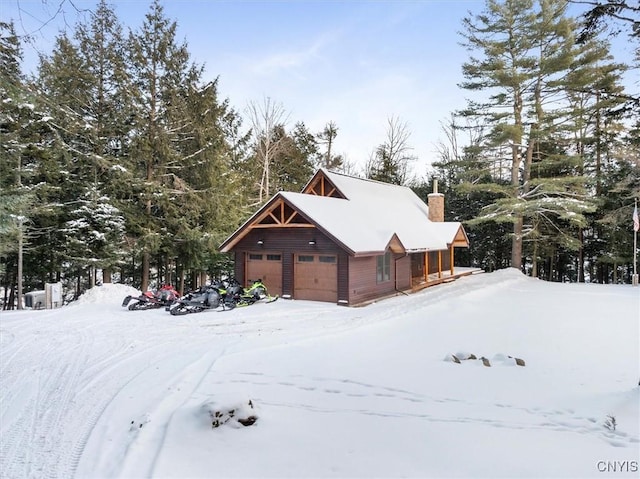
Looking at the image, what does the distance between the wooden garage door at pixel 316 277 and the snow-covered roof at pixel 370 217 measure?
1.24 meters

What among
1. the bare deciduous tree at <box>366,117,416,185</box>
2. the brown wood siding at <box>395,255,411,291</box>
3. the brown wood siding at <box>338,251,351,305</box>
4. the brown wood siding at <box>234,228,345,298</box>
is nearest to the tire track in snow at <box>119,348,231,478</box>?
the brown wood siding at <box>338,251,351,305</box>

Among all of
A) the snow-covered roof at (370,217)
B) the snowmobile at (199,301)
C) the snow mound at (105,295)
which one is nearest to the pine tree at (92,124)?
the snow mound at (105,295)

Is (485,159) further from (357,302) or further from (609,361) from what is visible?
(609,361)

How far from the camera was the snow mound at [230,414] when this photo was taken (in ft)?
14.3

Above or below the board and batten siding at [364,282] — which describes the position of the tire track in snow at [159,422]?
below

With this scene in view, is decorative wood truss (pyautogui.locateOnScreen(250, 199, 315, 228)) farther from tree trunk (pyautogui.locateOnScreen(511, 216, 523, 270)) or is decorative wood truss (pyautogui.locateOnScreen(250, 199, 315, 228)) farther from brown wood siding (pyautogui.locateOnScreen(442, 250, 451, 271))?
tree trunk (pyautogui.locateOnScreen(511, 216, 523, 270))

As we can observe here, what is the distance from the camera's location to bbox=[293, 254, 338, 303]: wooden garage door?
509 inches

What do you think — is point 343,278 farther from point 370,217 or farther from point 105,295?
point 105,295

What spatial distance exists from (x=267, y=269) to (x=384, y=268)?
4.55 metres

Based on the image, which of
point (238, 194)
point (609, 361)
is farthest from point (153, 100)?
point (609, 361)

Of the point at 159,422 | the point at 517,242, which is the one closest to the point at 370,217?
the point at 517,242

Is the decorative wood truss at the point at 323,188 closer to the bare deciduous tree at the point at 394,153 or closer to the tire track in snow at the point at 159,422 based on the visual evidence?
the tire track in snow at the point at 159,422

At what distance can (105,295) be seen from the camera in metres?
13.2
